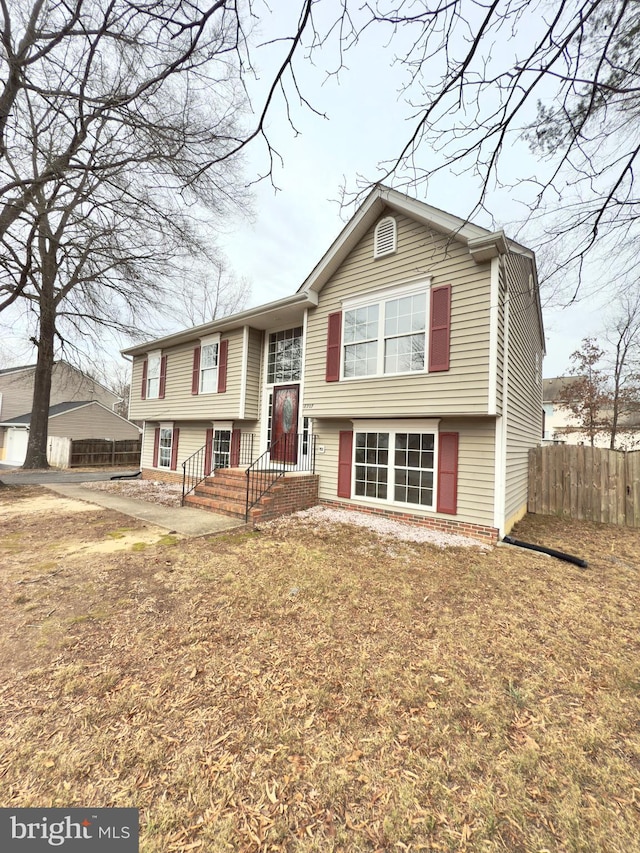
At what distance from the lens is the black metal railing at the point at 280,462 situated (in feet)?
25.3

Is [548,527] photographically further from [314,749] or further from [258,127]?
[258,127]

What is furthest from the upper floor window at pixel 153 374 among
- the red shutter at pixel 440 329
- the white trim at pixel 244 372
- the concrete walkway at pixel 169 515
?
the red shutter at pixel 440 329

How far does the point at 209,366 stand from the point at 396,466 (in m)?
7.34

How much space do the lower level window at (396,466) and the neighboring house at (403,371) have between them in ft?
0.08

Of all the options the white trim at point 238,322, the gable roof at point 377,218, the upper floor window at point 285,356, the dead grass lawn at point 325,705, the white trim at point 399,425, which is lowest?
the dead grass lawn at point 325,705

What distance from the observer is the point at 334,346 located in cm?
821

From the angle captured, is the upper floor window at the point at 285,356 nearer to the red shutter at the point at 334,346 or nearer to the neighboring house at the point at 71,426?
the red shutter at the point at 334,346

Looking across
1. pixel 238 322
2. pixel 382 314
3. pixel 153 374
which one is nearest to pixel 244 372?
pixel 238 322

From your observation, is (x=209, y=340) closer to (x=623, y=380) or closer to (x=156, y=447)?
(x=156, y=447)

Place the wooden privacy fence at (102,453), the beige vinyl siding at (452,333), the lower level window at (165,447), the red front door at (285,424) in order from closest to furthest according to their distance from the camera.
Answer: the beige vinyl siding at (452,333)
the red front door at (285,424)
the lower level window at (165,447)
the wooden privacy fence at (102,453)

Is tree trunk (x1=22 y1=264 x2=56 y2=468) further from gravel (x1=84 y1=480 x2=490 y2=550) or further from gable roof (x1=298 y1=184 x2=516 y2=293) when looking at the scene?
gable roof (x1=298 y1=184 x2=516 y2=293)

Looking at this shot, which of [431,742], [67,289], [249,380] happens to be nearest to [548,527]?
[431,742]

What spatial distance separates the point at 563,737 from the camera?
83.7 inches

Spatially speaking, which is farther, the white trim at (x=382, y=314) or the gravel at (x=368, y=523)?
the white trim at (x=382, y=314)
